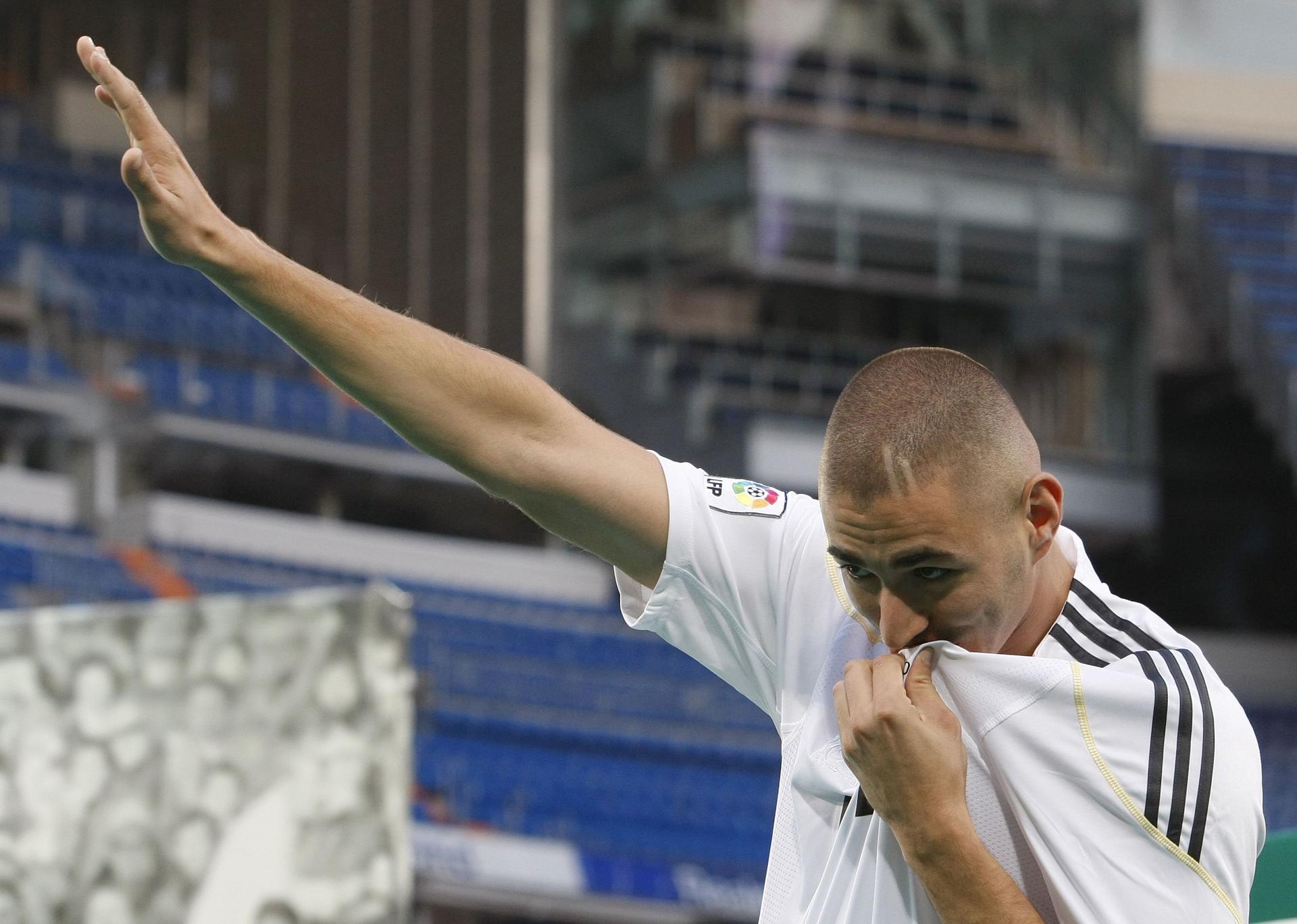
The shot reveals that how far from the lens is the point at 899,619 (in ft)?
4.81

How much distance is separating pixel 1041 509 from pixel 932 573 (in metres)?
0.12

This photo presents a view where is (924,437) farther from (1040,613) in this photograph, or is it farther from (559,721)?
(559,721)

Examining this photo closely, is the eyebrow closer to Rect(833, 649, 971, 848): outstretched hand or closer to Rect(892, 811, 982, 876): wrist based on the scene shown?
Rect(833, 649, 971, 848): outstretched hand

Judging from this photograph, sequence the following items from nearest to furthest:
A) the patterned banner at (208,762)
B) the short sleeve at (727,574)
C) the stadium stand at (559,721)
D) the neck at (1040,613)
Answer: the neck at (1040,613), the short sleeve at (727,574), the patterned banner at (208,762), the stadium stand at (559,721)

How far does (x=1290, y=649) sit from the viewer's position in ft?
46.9

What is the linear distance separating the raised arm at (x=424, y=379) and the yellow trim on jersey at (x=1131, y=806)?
426 mm

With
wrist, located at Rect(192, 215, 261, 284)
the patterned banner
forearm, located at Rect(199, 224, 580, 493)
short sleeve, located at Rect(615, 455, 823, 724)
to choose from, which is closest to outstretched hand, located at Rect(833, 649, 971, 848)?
short sleeve, located at Rect(615, 455, 823, 724)

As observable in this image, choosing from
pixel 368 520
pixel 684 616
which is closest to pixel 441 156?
pixel 368 520

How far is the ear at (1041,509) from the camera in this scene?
147 centimetres

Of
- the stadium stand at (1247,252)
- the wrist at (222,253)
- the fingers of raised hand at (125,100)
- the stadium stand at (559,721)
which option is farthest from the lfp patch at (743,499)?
the stadium stand at (1247,252)

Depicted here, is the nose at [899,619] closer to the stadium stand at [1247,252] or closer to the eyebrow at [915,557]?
the eyebrow at [915,557]

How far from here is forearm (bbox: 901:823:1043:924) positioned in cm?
140

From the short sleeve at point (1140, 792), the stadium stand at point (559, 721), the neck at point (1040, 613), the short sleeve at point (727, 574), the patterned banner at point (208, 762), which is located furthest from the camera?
the stadium stand at point (559, 721)

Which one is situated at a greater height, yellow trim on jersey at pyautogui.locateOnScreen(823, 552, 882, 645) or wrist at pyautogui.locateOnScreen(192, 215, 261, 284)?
wrist at pyautogui.locateOnScreen(192, 215, 261, 284)
